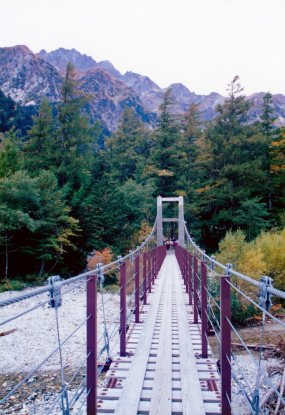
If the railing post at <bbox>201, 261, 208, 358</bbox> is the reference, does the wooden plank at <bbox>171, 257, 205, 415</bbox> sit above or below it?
below

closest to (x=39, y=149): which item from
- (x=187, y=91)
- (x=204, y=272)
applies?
(x=204, y=272)

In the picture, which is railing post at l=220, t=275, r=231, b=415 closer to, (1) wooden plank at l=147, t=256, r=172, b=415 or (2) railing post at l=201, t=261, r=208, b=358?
(1) wooden plank at l=147, t=256, r=172, b=415

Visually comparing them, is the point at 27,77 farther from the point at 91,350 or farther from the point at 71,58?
the point at 91,350

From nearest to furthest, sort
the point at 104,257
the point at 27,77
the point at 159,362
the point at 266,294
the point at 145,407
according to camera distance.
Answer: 1. the point at 266,294
2. the point at 145,407
3. the point at 159,362
4. the point at 104,257
5. the point at 27,77

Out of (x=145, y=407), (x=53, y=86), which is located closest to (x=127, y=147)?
(x=145, y=407)

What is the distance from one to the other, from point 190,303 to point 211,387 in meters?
3.02

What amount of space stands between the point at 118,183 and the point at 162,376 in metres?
20.9

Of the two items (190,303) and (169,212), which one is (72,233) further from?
(190,303)

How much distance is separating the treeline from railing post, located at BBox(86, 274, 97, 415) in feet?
48.1

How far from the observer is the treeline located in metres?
17.5

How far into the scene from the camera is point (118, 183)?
23.1 meters

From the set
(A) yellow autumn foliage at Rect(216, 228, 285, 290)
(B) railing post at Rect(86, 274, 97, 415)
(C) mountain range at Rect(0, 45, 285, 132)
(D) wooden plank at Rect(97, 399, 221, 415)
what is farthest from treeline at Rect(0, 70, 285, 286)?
(C) mountain range at Rect(0, 45, 285, 132)

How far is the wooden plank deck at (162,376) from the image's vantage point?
203 cm

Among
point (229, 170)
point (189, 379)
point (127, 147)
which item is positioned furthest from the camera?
point (127, 147)
